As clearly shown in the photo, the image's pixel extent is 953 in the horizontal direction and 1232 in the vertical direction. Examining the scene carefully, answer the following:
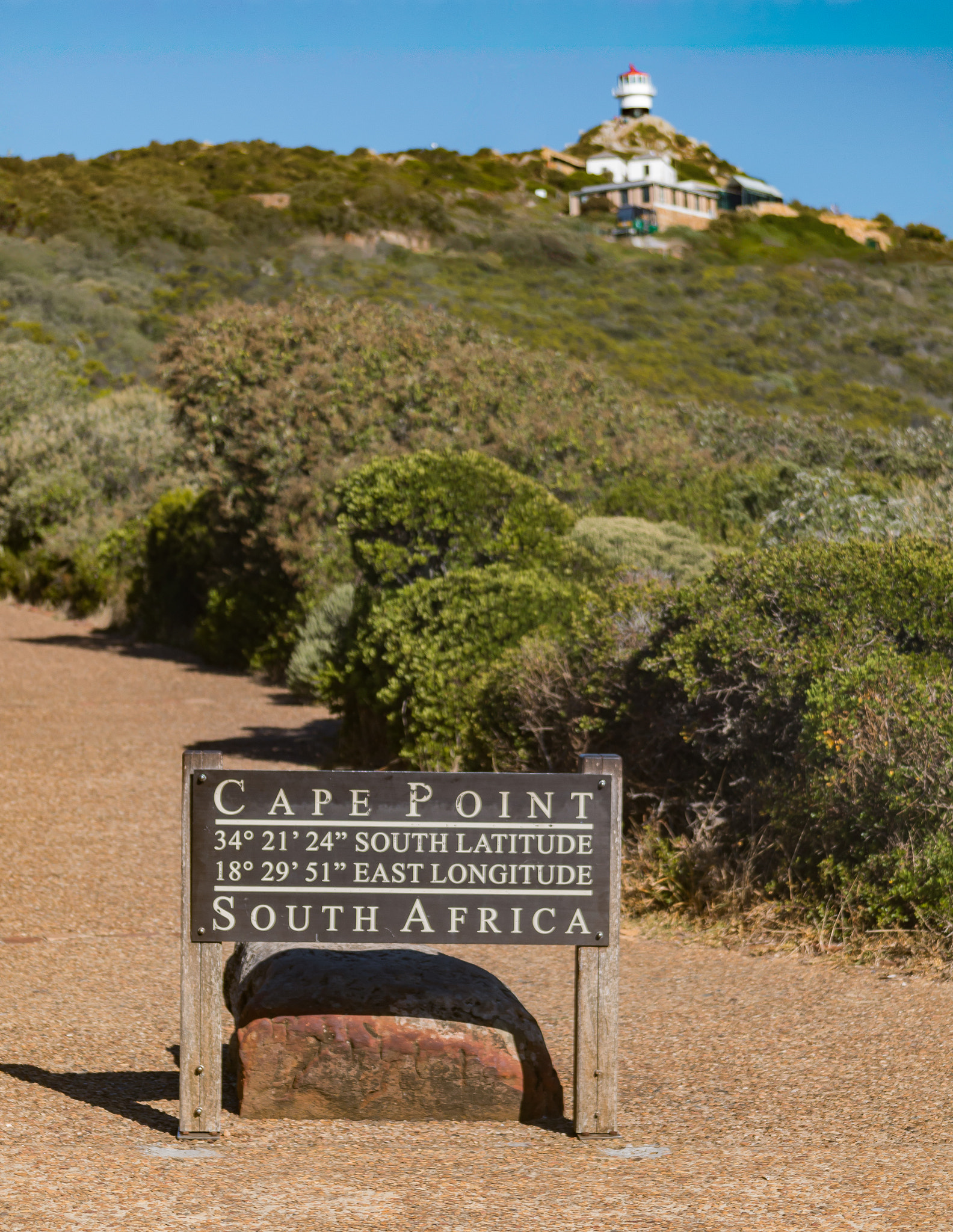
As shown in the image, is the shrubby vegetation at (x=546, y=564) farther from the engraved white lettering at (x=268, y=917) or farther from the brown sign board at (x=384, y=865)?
the engraved white lettering at (x=268, y=917)

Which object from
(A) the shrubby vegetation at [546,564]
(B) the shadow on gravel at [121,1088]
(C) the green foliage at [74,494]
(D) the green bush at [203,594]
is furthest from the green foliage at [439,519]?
(C) the green foliage at [74,494]

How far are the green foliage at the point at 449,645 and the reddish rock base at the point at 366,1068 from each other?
4.42 metres

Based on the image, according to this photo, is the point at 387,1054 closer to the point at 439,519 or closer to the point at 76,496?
the point at 439,519

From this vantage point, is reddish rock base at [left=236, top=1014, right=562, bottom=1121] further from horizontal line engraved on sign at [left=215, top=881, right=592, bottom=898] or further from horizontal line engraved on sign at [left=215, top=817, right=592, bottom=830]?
horizontal line engraved on sign at [left=215, top=817, right=592, bottom=830]

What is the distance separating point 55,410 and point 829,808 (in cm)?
2156

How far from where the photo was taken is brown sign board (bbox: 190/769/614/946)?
150 inches

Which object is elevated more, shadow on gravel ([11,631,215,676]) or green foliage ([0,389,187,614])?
green foliage ([0,389,187,614])

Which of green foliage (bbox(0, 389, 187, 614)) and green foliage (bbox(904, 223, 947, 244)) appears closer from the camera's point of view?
green foliage (bbox(0, 389, 187, 614))

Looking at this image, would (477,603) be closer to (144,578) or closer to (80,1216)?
(80,1216)

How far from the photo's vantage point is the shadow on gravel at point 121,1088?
3.95 meters

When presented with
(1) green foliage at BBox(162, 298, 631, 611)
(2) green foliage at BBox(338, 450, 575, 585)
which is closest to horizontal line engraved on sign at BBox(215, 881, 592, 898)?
(2) green foliage at BBox(338, 450, 575, 585)

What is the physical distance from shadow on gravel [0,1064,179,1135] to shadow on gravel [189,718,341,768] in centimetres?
593

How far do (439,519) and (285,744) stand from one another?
273 cm

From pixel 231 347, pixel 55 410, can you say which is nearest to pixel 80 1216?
pixel 231 347
